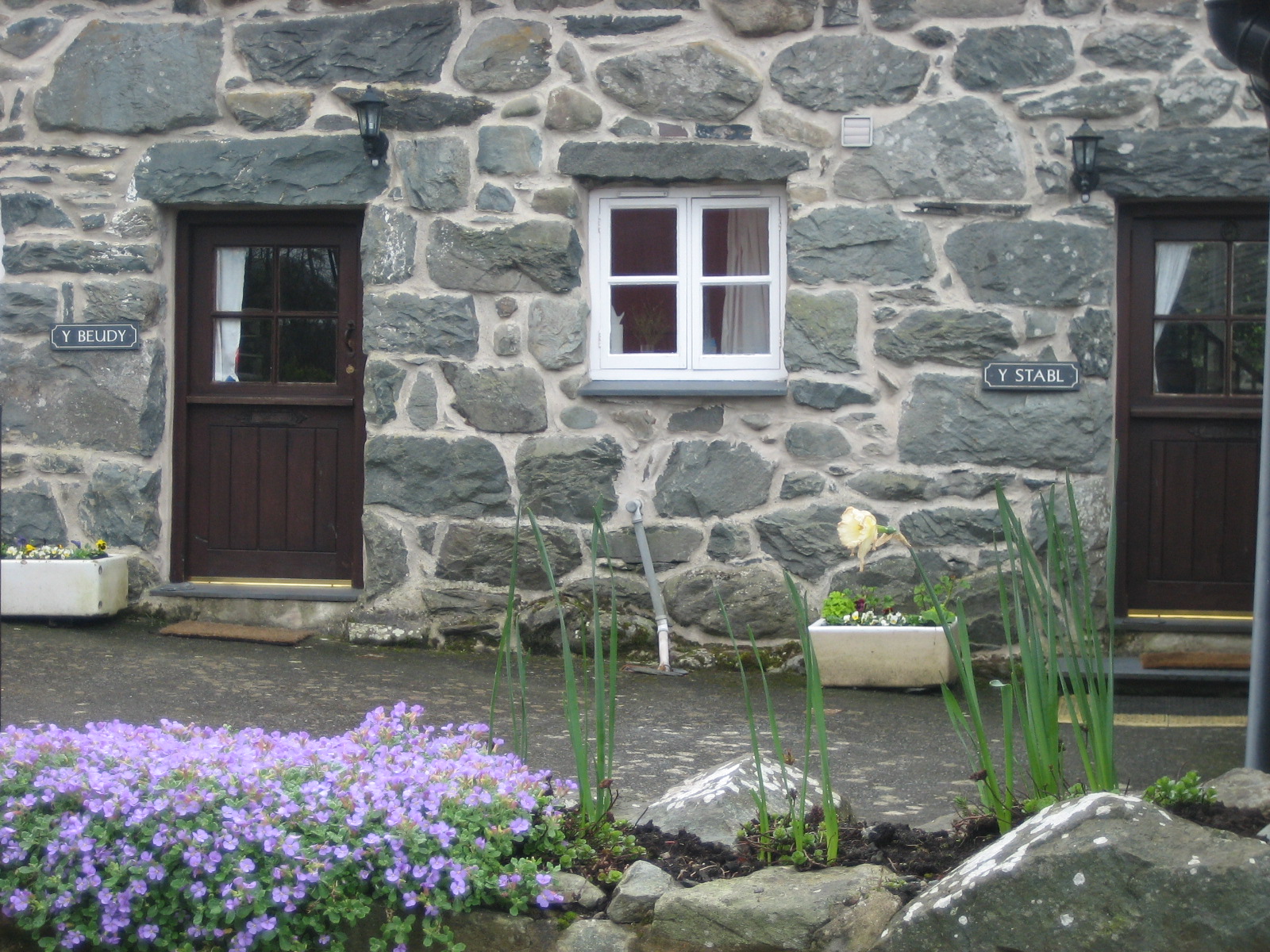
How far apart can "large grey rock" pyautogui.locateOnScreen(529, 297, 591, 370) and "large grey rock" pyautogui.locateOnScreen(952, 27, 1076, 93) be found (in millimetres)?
1962

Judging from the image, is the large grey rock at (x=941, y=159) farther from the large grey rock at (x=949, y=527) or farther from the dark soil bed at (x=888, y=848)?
the dark soil bed at (x=888, y=848)

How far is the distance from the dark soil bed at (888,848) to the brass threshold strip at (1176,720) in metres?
2.34

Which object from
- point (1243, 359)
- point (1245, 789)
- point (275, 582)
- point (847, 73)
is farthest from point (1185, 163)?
point (275, 582)

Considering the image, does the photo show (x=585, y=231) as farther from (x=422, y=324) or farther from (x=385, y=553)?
(x=385, y=553)

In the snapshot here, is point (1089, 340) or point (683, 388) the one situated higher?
point (1089, 340)

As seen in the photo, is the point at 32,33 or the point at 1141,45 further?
the point at 32,33

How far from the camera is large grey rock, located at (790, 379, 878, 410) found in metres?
5.96

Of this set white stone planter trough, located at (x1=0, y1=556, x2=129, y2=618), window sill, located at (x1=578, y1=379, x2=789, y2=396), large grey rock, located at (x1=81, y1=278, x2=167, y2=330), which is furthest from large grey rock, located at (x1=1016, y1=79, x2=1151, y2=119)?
white stone planter trough, located at (x1=0, y1=556, x2=129, y2=618)

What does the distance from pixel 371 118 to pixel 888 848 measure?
4.35 m

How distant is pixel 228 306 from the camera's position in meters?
6.73

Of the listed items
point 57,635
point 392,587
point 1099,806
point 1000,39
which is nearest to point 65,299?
point 57,635

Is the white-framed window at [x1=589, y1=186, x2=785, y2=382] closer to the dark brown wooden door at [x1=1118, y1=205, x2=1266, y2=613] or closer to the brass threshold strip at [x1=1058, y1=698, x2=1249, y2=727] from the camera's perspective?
the dark brown wooden door at [x1=1118, y1=205, x2=1266, y2=613]

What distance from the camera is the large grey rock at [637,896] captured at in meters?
2.53

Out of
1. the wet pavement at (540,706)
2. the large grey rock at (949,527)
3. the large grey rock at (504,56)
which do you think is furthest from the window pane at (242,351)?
the large grey rock at (949,527)
